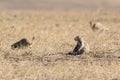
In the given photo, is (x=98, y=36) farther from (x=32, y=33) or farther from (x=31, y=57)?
(x=31, y=57)

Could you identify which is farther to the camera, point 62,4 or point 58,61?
point 62,4

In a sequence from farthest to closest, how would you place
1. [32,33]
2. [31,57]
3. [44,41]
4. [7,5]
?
[7,5]
[32,33]
[44,41]
[31,57]

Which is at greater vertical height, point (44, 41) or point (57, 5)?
point (57, 5)

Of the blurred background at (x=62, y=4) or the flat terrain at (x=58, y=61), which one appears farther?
the blurred background at (x=62, y=4)

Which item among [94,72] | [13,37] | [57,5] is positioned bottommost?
[94,72]

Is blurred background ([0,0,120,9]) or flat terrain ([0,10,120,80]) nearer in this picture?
flat terrain ([0,10,120,80])

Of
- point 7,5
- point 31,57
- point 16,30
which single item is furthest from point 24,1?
point 31,57

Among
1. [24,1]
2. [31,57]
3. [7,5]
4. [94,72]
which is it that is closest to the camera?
[94,72]

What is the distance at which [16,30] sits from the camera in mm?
22344

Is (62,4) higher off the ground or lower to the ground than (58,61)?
higher

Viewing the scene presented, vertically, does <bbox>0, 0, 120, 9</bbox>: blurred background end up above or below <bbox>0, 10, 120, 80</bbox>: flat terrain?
above

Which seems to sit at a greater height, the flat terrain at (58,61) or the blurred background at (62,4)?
the blurred background at (62,4)

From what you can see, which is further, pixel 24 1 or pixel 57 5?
pixel 24 1

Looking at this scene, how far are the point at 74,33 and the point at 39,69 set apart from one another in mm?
9053
